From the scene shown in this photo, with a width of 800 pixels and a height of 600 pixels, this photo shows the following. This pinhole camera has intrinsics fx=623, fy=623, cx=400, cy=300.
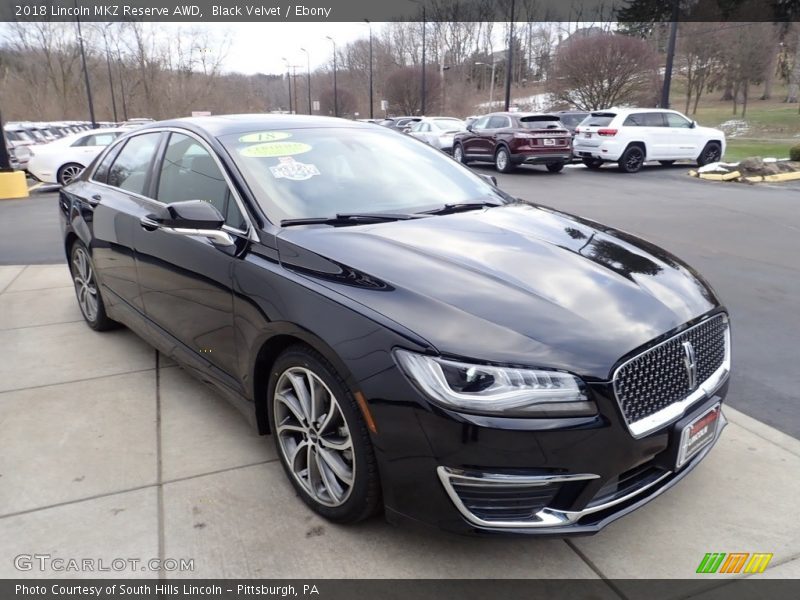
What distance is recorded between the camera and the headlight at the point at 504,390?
6.61 feet

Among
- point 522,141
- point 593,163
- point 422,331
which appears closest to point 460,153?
point 522,141

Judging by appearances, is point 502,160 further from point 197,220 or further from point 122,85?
point 122,85

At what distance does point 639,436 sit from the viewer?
6.97 feet

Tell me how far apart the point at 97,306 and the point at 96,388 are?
1.06m

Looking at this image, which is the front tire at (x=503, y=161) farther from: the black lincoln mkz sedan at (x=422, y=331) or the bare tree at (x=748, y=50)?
the bare tree at (x=748, y=50)

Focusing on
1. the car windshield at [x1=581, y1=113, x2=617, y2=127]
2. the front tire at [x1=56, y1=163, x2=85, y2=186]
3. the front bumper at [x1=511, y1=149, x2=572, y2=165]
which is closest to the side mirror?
the front tire at [x1=56, y1=163, x2=85, y2=186]

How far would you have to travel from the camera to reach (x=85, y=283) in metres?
4.95

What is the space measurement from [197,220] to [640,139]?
56.2 ft

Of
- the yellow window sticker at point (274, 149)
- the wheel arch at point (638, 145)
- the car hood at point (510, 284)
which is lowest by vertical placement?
the wheel arch at point (638, 145)

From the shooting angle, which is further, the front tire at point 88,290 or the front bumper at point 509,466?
the front tire at point 88,290

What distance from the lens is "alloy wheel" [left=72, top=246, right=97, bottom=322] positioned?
4816 mm

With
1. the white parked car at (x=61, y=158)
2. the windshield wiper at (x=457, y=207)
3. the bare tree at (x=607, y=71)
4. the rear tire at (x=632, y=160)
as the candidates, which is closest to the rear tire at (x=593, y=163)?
the rear tire at (x=632, y=160)

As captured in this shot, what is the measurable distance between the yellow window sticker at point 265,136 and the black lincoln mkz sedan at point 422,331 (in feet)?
0.04

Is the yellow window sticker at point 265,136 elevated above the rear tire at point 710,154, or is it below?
above
